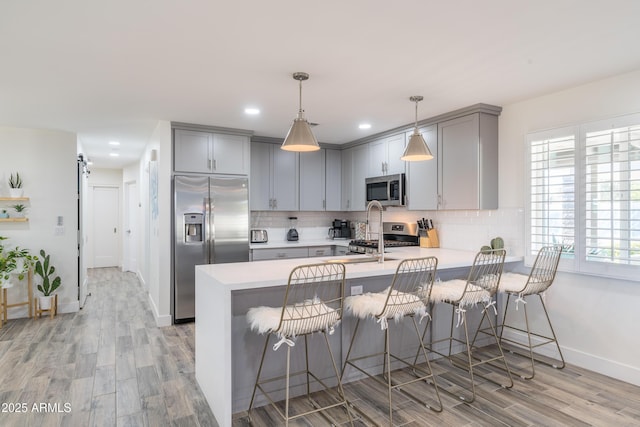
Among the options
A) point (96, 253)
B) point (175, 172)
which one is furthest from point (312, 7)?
point (96, 253)

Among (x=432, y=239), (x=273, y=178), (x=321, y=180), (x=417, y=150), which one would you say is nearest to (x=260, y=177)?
(x=273, y=178)

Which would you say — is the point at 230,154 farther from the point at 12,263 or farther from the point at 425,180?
the point at 12,263

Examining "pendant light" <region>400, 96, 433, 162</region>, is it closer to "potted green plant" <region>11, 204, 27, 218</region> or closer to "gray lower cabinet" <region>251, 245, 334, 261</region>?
"gray lower cabinet" <region>251, 245, 334, 261</region>

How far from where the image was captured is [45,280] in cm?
473

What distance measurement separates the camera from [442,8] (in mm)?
1978

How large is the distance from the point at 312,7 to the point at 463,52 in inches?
45.5

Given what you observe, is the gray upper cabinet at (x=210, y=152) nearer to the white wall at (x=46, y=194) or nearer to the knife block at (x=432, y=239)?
the white wall at (x=46, y=194)

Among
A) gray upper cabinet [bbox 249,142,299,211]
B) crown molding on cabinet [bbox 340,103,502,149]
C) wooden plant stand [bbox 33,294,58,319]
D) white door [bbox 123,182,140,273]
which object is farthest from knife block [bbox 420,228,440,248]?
white door [bbox 123,182,140,273]

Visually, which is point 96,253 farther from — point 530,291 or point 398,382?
point 530,291

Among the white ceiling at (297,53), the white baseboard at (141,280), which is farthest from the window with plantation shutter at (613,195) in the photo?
the white baseboard at (141,280)

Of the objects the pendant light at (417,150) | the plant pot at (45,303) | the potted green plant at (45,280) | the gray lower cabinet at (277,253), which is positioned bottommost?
the plant pot at (45,303)

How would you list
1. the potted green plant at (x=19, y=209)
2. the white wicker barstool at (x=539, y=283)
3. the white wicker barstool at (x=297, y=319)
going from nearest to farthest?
the white wicker barstool at (x=297, y=319), the white wicker barstool at (x=539, y=283), the potted green plant at (x=19, y=209)

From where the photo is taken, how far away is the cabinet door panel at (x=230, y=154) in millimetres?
4707

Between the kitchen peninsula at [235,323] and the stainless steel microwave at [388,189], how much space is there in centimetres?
187
